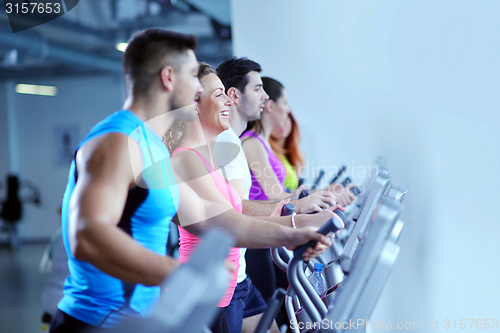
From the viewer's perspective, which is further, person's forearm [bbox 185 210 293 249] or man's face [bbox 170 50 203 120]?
person's forearm [bbox 185 210 293 249]

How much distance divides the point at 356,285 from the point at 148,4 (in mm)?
5470

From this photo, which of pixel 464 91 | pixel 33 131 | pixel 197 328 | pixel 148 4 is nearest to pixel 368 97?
pixel 464 91

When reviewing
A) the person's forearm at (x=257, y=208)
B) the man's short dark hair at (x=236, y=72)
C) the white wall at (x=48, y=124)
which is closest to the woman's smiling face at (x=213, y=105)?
the man's short dark hair at (x=236, y=72)

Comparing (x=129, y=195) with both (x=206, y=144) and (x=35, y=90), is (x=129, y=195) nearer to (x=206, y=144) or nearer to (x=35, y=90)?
(x=206, y=144)

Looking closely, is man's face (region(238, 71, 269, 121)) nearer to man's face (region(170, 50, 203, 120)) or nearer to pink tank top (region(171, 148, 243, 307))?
pink tank top (region(171, 148, 243, 307))

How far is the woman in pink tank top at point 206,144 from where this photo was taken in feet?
4.55

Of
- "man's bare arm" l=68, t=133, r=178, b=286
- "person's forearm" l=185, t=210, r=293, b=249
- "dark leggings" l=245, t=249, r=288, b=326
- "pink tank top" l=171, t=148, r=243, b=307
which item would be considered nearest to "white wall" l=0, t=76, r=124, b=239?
"dark leggings" l=245, t=249, r=288, b=326

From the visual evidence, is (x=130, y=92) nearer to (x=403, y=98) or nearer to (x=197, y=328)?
(x=197, y=328)

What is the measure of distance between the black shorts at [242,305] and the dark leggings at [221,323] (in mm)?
44

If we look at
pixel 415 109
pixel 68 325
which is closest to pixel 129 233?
pixel 68 325

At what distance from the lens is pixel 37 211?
9.81 m

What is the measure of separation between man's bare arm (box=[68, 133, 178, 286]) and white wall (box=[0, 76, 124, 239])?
9209mm

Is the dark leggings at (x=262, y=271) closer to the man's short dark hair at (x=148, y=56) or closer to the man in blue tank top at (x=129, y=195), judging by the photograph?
the man in blue tank top at (x=129, y=195)

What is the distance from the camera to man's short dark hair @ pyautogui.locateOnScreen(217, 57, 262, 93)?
5.86 ft
